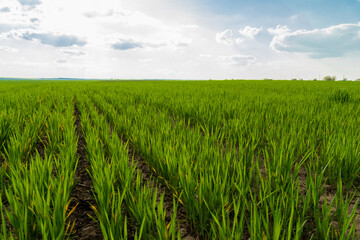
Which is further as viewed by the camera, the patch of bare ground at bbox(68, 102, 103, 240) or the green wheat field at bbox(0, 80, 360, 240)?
the patch of bare ground at bbox(68, 102, 103, 240)

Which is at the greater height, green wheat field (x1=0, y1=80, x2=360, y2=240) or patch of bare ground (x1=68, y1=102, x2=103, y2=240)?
green wheat field (x1=0, y1=80, x2=360, y2=240)

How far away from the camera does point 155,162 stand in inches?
76.0

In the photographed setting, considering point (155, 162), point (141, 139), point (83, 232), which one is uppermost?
point (141, 139)

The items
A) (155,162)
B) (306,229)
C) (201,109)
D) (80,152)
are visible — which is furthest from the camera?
(201,109)

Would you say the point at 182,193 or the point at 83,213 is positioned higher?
the point at 182,193

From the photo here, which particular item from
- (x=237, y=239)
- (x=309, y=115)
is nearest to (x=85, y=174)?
(x=237, y=239)

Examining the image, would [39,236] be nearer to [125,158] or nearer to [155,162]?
[125,158]

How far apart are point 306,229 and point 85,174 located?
1735 mm

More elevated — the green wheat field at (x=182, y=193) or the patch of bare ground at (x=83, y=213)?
the green wheat field at (x=182, y=193)

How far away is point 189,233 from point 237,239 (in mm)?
411

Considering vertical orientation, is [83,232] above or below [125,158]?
below

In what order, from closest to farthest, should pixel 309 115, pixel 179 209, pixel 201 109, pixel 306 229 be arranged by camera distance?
1. pixel 306 229
2. pixel 179 209
3. pixel 309 115
4. pixel 201 109

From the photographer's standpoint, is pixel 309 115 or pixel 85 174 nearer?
pixel 85 174

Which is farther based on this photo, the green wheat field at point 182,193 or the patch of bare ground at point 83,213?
the patch of bare ground at point 83,213
